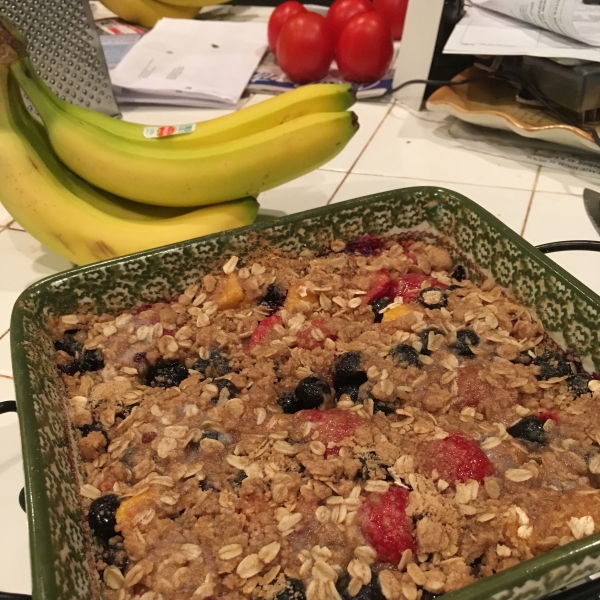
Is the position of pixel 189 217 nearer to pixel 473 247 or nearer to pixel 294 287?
pixel 294 287

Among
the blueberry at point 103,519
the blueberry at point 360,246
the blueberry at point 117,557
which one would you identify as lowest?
the blueberry at point 117,557

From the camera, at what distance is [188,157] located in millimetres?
892

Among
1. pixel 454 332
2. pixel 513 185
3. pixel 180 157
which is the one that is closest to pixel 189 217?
pixel 180 157

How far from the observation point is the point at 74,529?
509 millimetres

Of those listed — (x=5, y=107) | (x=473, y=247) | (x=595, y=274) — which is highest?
(x=5, y=107)

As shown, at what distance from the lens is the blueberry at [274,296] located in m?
0.76

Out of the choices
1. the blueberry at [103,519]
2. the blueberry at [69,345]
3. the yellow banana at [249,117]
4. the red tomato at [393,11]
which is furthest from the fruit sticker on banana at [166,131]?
the red tomato at [393,11]

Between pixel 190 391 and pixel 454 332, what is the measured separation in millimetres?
320

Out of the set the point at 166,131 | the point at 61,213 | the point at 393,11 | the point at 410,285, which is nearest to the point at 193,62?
the point at 393,11

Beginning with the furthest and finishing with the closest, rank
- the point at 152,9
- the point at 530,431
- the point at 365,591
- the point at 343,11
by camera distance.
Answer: the point at 152,9, the point at 343,11, the point at 530,431, the point at 365,591

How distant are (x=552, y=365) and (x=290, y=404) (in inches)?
11.9

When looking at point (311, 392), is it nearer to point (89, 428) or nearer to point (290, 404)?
point (290, 404)

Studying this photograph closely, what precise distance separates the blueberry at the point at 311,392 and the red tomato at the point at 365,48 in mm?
1194

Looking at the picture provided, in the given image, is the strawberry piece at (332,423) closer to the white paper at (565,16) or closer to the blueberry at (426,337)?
the blueberry at (426,337)
